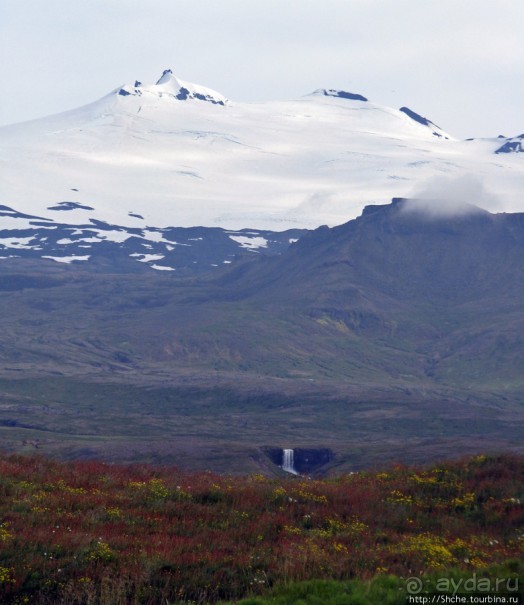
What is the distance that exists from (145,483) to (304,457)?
85713 millimetres

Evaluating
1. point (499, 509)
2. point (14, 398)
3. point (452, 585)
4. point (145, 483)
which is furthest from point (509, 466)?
point (14, 398)

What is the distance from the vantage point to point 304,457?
111m

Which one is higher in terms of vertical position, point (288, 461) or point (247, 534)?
point (247, 534)

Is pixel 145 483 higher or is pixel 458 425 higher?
pixel 145 483

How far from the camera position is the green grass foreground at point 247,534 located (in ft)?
59.3

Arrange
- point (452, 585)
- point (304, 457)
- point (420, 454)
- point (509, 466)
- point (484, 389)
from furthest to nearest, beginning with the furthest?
point (484, 389) < point (304, 457) < point (420, 454) < point (509, 466) < point (452, 585)

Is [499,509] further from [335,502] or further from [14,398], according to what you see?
[14,398]

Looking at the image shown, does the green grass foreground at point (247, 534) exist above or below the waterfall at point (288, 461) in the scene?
above

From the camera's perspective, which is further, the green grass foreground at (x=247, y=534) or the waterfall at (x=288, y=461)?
the waterfall at (x=288, y=461)

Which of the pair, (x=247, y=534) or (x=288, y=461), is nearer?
(x=247, y=534)

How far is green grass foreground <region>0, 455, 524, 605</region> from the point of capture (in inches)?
711

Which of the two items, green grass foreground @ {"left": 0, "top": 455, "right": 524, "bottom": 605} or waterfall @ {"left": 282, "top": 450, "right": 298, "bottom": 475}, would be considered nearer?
green grass foreground @ {"left": 0, "top": 455, "right": 524, "bottom": 605}

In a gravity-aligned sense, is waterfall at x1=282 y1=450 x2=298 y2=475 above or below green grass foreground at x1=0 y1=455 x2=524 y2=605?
below

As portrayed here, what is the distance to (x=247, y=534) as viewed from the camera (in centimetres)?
2169
